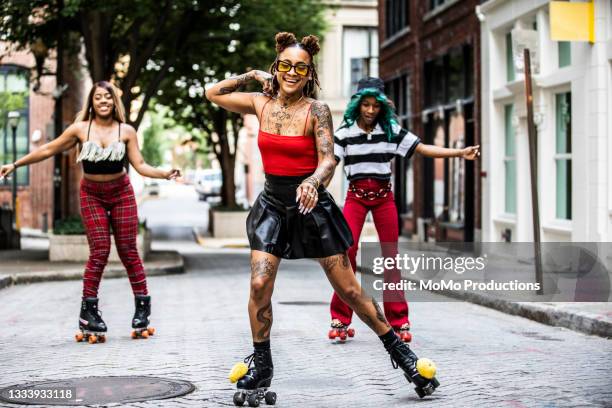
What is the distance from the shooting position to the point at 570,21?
13.3 meters

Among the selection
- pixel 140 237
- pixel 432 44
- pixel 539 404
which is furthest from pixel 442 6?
pixel 539 404

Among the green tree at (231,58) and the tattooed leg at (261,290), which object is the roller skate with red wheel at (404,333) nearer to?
the tattooed leg at (261,290)

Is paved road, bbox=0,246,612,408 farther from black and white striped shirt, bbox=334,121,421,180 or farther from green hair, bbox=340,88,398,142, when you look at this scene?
green hair, bbox=340,88,398,142

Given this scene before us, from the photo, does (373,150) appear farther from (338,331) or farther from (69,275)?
(69,275)

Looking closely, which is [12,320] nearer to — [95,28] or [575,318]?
[575,318]

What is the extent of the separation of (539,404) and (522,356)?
78.2 inches

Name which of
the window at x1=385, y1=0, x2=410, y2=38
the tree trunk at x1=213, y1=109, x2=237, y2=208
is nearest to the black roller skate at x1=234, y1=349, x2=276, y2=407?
the window at x1=385, y1=0, x2=410, y2=38

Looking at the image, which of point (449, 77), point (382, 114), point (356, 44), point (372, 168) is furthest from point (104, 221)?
point (356, 44)

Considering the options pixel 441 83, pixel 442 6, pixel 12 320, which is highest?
pixel 442 6

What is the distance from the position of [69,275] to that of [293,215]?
11.1 meters

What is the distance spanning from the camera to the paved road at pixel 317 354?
20.8 ft

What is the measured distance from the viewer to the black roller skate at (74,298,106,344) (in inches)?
343

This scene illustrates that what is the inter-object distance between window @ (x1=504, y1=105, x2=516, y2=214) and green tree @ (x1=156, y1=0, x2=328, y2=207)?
5.00 metres

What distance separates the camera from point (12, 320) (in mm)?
10617
